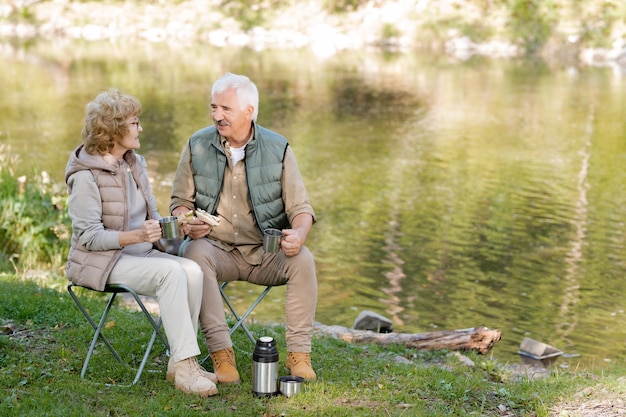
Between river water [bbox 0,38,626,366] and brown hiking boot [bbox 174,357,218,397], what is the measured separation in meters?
3.34

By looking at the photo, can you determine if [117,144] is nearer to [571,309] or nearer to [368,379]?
[368,379]

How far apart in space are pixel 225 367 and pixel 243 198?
84 cm

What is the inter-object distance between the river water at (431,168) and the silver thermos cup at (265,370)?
3.16 meters

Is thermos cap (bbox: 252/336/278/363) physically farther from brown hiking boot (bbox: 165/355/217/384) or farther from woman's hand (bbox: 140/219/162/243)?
woman's hand (bbox: 140/219/162/243)

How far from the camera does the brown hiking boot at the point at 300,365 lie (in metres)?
4.34

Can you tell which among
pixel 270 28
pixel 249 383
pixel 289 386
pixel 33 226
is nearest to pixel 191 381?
pixel 249 383

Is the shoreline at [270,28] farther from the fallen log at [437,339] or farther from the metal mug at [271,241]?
the metal mug at [271,241]

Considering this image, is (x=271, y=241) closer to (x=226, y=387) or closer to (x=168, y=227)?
(x=168, y=227)

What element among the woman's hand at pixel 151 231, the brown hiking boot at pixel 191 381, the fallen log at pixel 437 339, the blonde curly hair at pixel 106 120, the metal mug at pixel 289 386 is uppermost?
the blonde curly hair at pixel 106 120

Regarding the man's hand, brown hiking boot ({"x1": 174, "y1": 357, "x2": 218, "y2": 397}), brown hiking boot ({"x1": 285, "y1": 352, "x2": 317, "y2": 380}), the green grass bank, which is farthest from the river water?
brown hiking boot ({"x1": 174, "y1": 357, "x2": 218, "y2": 397})

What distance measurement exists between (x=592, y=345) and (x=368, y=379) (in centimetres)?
335

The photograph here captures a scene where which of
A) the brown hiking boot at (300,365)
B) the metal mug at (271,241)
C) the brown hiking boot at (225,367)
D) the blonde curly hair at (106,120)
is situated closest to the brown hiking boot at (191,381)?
the brown hiking boot at (225,367)

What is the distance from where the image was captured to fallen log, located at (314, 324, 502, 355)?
19.1 ft

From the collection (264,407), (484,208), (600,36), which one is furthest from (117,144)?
(600,36)
